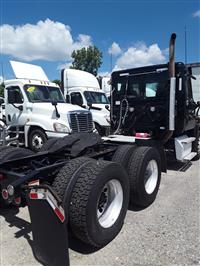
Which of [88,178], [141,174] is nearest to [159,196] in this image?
[141,174]

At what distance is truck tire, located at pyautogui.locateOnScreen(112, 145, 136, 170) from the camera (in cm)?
415

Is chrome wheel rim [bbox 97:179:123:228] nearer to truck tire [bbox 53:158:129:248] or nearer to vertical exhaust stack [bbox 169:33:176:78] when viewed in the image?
truck tire [bbox 53:158:129:248]

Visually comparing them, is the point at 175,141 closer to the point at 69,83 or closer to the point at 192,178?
the point at 192,178

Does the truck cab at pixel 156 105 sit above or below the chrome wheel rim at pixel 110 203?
above

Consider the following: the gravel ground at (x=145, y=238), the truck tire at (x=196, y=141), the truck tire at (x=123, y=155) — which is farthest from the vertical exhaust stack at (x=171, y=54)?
the gravel ground at (x=145, y=238)

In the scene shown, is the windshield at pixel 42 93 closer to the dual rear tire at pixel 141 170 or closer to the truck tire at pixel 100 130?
the truck tire at pixel 100 130

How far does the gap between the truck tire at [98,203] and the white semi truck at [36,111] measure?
4.81m

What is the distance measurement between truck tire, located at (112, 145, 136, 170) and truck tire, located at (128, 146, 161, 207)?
0.07 meters

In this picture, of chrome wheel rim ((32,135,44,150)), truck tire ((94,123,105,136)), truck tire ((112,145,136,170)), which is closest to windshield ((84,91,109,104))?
truck tire ((94,123,105,136))

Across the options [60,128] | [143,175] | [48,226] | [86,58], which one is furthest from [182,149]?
[86,58]

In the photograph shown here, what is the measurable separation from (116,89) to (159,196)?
3.42 metres

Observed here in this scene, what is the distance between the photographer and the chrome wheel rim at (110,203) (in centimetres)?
321

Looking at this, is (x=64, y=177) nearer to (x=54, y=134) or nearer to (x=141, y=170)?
(x=141, y=170)

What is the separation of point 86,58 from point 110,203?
34.9 meters
